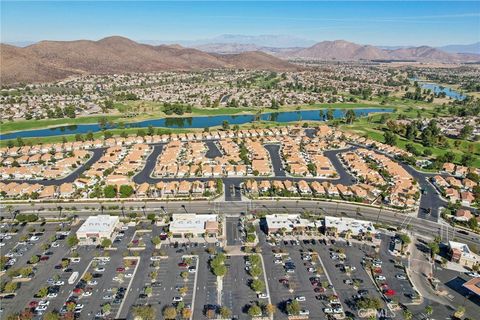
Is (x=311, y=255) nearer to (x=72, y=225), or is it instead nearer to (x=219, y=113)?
(x=72, y=225)

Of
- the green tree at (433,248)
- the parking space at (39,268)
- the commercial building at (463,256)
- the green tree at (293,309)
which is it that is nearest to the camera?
the green tree at (293,309)

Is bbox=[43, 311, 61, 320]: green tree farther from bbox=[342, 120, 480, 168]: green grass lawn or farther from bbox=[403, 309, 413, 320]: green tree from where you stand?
bbox=[342, 120, 480, 168]: green grass lawn

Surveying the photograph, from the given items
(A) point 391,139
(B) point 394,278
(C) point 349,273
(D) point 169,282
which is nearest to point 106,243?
(D) point 169,282

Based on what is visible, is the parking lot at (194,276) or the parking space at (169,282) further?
the parking space at (169,282)

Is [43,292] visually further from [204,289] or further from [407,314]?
[407,314]

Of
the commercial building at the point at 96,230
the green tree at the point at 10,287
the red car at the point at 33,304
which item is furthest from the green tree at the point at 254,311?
the green tree at the point at 10,287

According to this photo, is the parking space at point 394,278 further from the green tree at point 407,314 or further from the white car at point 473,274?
the white car at point 473,274

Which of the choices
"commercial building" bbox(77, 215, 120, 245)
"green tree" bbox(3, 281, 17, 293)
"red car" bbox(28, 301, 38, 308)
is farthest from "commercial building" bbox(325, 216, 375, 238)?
"green tree" bbox(3, 281, 17, 293)
